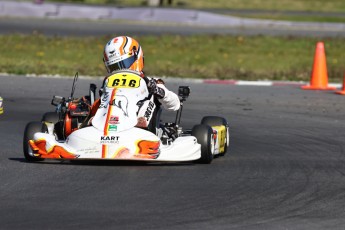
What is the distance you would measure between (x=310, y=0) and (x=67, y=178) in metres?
34.9

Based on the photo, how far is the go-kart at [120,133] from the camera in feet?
27.3

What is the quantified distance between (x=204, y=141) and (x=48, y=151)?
1.27 meters

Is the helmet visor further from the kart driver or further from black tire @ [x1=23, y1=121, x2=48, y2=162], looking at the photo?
black tire @ [x1=23, y1=121, x2=48, y2=162]

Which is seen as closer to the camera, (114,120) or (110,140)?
(110,140)

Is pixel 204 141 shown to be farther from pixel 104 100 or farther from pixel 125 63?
pixel 125 63

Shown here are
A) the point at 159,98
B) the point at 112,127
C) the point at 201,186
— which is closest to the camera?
the point at 201,186

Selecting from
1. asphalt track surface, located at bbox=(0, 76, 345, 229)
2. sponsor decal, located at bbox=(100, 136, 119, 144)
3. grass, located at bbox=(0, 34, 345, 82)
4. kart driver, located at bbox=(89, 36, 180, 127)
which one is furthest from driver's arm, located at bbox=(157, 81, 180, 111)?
grass, located at bbox=(0, 34, 345, 82)

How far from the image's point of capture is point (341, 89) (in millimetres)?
16266

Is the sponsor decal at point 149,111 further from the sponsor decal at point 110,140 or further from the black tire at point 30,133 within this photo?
the black tire at point 30,133

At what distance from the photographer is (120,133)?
8.37 metres

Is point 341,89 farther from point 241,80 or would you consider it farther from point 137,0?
point 137,0

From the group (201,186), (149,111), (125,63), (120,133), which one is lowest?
(201,186)

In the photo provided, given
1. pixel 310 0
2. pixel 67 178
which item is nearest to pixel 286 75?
pixel 67 178

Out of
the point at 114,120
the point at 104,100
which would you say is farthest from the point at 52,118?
the point at 114,120
